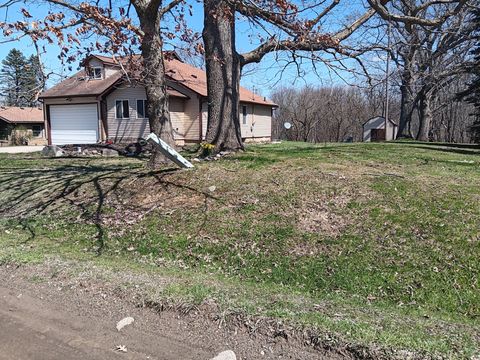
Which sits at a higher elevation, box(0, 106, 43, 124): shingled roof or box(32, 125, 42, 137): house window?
box(0, 106, 43, 124): shingled roof

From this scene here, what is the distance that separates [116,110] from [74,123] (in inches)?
151

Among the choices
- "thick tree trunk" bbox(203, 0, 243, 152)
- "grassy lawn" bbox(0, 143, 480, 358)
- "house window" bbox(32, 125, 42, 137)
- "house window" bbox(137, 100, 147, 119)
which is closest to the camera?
"grassy lawn" bbox(0, 143, 480, 358)

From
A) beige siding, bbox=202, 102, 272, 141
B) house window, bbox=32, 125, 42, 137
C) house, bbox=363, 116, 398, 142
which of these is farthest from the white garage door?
house, bbox=363, 116, 398, 142

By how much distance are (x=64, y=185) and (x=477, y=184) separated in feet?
25.5

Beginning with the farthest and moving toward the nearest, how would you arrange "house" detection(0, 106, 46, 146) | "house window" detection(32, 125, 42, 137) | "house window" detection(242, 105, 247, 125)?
"house window" detection(32, 125, 42, 137)
"house" detection(0, 106, 46, 146)
"house window" detection(242, 105, 247, 125)

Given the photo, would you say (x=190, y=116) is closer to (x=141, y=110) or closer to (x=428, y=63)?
(x=141, y=110)

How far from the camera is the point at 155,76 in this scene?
8.09m

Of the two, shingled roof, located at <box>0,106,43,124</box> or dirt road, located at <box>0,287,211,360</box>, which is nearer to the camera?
dirt road, located at <box>0,287,211,360</box>

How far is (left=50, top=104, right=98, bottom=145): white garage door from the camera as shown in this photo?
24.3m

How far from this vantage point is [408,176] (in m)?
7.01

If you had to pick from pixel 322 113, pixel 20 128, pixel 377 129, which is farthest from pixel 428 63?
pixel 20 128

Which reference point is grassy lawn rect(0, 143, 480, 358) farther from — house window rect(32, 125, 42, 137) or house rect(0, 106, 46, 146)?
house window rect(32, 125, 42, 137)

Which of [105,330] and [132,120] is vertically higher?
[132,120]

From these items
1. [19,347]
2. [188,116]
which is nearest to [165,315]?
[19,347]
